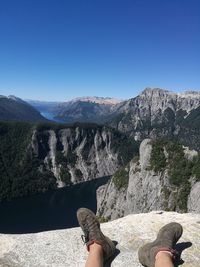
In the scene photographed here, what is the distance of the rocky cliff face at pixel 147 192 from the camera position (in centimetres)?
12300

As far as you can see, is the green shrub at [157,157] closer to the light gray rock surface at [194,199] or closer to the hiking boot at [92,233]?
the light gray rock surface at [194,199]

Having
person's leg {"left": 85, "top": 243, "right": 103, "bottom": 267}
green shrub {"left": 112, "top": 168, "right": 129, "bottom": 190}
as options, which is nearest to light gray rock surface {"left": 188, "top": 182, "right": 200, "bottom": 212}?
green shrub {"left": 112, "top": 168, "right": 129, "bottom": 190}

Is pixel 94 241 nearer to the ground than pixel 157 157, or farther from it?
farther from it

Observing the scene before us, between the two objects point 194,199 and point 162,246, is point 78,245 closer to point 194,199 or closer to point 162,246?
point 162,246

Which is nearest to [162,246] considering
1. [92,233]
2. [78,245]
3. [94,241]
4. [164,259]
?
[164,259]

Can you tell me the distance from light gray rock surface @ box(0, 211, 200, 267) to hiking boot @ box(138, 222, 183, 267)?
1.10 metres

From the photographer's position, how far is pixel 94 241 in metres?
18.6

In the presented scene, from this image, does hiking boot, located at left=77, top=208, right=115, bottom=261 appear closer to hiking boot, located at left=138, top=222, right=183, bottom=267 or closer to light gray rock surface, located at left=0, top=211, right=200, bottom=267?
light gray rock surface, located at left=0, top=211, right=200, bottom=267

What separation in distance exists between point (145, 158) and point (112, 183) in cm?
2582

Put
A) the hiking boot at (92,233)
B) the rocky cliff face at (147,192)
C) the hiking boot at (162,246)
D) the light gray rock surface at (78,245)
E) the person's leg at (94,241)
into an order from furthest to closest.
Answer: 1. the rocky cliff face at (147,192)
2. the light gray rock surface at (78,245)
3. the hiking boot at (92,233)
4. the person's leg at (94,241)
5. the hiking boot at (162,246)

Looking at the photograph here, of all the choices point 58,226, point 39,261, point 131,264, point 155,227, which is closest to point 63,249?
point 39,261

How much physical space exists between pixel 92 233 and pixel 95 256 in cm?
167

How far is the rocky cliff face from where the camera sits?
12300 centimetres

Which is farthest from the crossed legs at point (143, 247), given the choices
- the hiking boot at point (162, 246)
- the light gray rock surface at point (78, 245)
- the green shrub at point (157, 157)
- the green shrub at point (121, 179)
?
the green shrub at point (121, 179)
